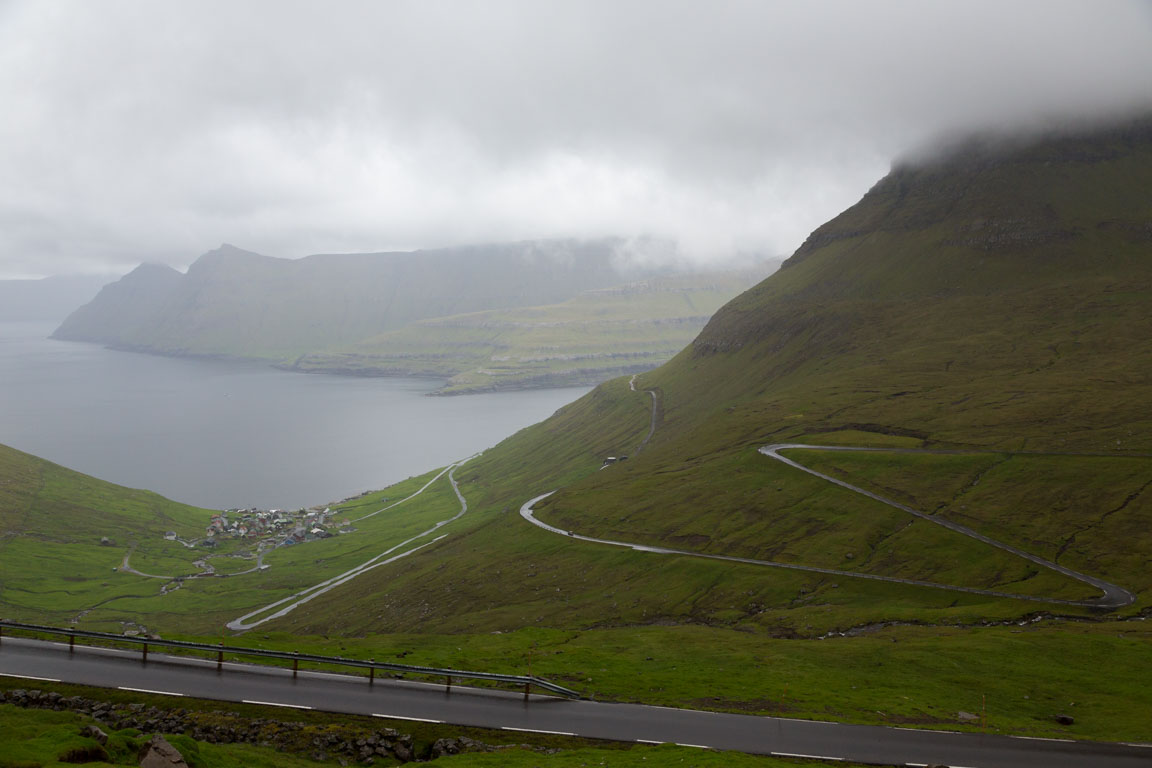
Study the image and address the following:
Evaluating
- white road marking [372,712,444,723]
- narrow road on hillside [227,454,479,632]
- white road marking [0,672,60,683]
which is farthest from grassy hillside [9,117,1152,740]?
→ white road marking [0,672,60,683]

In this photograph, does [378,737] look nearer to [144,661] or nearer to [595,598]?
[144,661]

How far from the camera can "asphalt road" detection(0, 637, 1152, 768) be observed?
39.4 meters

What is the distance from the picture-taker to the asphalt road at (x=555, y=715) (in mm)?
39438

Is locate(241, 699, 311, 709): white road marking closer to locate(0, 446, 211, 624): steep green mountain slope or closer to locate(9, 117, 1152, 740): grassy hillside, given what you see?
locate(9, 117, 1152, 740): grassy hillside

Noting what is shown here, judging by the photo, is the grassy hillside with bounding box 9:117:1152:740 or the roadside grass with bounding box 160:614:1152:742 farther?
the grassy hillside with bounding box 9:117:1152:740

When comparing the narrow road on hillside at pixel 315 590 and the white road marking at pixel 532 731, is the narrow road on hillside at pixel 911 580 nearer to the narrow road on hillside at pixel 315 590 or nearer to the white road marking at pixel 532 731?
the narrow road on hillside at pixel 315 590

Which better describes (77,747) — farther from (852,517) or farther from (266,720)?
(852,517)

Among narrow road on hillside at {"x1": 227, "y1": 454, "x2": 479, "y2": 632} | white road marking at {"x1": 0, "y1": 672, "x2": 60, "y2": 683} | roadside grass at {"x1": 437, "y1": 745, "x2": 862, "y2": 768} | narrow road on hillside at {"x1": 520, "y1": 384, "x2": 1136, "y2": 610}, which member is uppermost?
white road marking at {"x1": 0, "y1": 672, "x2": 60, "y2": 683}

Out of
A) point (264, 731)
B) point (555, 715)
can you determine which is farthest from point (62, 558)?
point (555, 715)

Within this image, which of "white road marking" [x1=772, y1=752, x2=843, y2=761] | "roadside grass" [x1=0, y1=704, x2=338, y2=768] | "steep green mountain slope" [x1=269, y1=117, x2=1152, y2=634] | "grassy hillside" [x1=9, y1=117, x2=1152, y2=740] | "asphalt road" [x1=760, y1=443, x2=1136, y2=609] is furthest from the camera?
"steep green mountain slope" [x1=269, y1=117, x2=1152, y2=634]

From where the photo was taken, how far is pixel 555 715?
141 ft

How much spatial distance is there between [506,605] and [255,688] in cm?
6852

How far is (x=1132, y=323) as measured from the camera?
18212 centimetres

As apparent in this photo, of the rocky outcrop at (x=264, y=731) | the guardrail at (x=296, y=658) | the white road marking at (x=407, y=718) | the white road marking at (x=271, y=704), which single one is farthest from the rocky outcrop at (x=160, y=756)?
the guardrail at (x=296, y=658)
